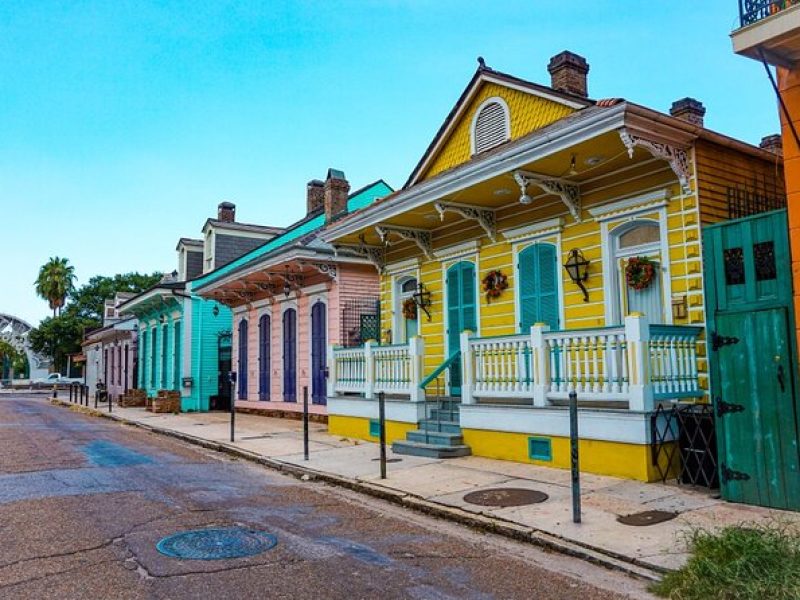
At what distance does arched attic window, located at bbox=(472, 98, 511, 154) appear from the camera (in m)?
13.3

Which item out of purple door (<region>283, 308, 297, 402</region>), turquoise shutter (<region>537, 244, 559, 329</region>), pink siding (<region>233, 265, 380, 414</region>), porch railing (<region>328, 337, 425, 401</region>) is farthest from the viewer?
purple door (<region>283, 308, 297, 402</region>)

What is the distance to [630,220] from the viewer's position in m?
9.70

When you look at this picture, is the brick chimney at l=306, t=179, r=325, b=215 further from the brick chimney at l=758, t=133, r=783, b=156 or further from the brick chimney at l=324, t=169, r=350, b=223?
the brick chimney at l=758, t=133, r=783, b=156

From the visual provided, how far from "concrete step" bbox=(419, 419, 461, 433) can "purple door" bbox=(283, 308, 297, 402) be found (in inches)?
328

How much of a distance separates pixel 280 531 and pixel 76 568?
6.22 ft

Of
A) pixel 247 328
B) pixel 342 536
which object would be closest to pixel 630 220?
pixel 342 536

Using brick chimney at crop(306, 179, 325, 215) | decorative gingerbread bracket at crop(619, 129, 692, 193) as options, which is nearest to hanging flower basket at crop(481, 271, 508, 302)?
decorative gingerbread bracket at crop(619, 129, 692, 193)

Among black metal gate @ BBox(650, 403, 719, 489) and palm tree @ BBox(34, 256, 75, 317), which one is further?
palm tree @ BBox(34, 256, 75, 317)

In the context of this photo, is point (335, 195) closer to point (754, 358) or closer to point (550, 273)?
point (550, 273)

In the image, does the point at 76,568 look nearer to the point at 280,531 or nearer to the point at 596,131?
the point at 280,531

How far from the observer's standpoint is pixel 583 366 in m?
9.11

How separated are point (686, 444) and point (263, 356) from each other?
621 inches

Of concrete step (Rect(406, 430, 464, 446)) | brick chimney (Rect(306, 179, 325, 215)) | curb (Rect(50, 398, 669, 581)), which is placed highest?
brick chimney (Rect(306, 179, 325, 215))

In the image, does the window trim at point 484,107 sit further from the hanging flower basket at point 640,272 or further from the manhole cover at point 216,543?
the manhole cover at point 216,543
